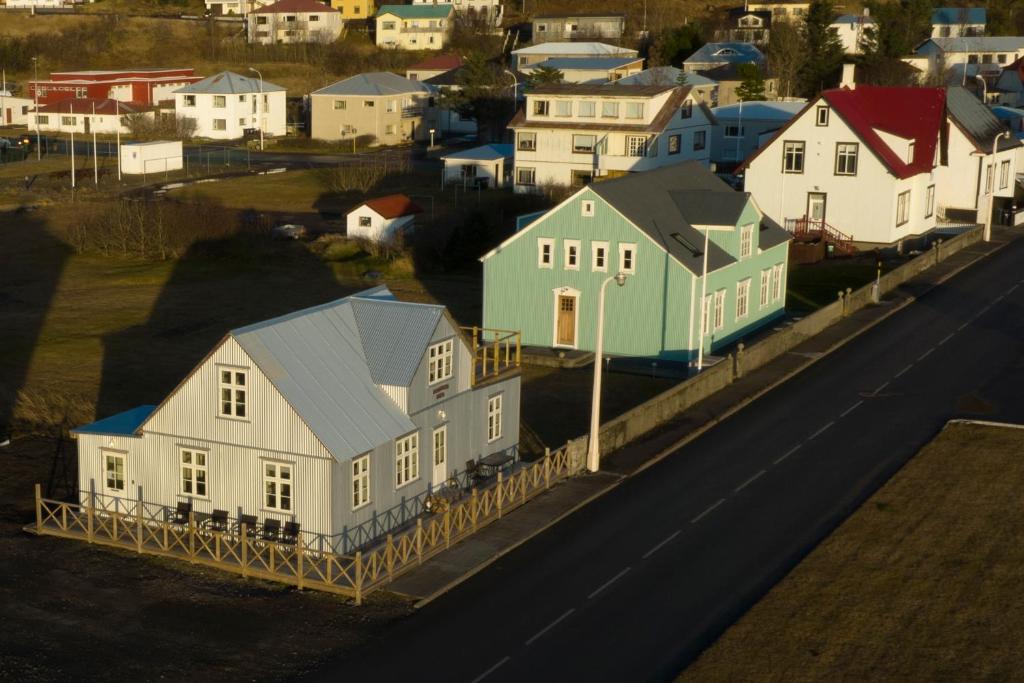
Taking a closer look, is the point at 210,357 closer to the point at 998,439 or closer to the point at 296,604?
→ the point at 296,604

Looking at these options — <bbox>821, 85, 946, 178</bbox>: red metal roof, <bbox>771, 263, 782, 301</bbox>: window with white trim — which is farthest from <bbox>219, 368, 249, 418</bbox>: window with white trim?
<bbox>821, 85, 946, 178</bbox>: red metal roof

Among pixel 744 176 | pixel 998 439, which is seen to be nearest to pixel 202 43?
pixel 744 176

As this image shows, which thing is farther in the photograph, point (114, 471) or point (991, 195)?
point (991, 195)

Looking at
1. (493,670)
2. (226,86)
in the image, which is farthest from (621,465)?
(226,86)

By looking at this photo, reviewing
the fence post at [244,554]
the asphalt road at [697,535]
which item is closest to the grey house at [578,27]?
the asphalt road at [697,535]

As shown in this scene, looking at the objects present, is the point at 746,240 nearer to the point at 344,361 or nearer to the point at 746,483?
the point at 746,483

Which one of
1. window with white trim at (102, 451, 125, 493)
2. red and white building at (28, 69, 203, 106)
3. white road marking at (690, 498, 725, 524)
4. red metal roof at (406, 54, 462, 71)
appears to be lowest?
white road marking at (690, 498, 725, 524)

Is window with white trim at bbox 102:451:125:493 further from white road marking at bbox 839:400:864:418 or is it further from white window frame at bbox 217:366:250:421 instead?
white road marking at bbox 839:400:864:418
